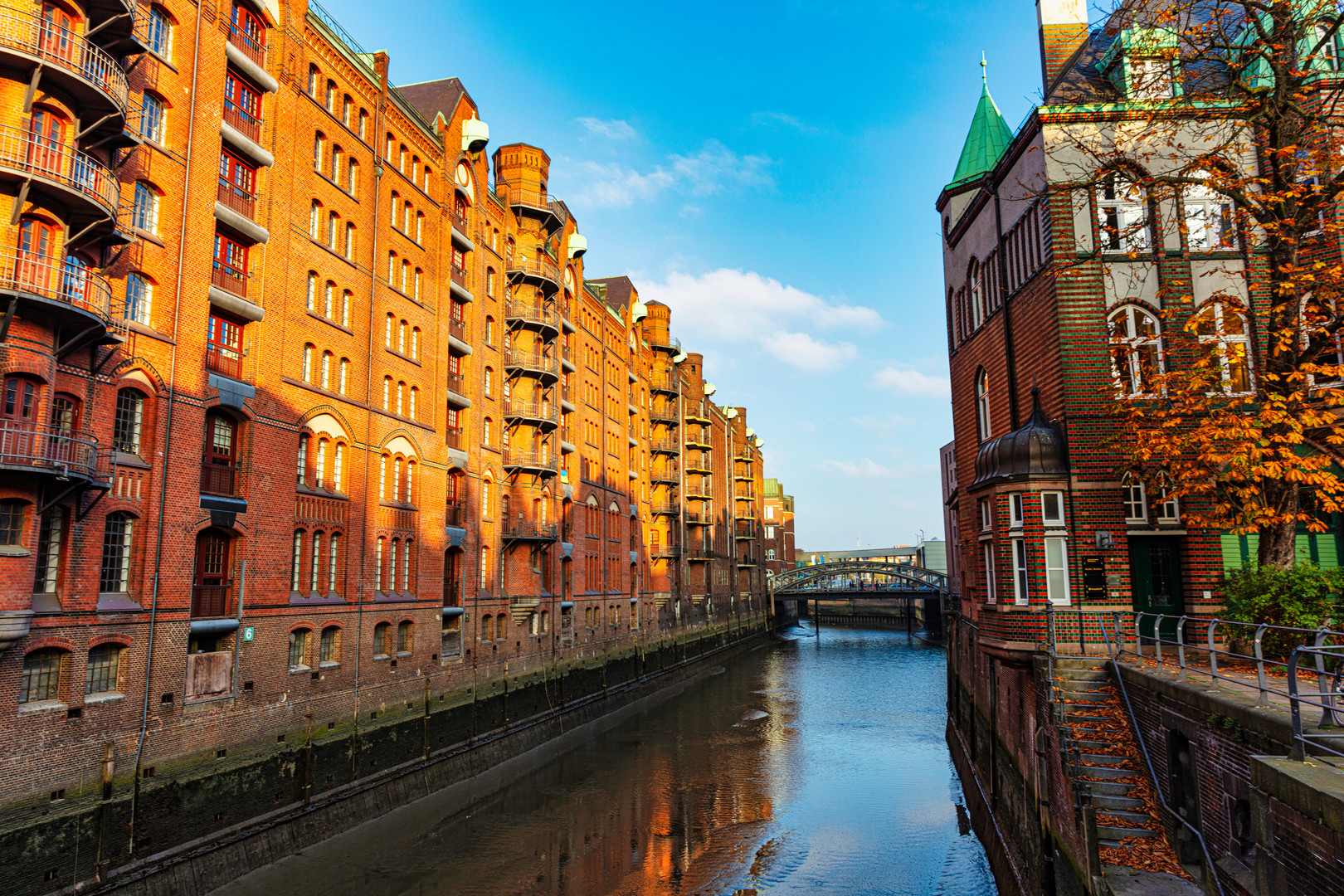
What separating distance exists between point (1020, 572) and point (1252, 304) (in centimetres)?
785

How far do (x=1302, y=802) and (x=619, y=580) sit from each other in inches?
1715

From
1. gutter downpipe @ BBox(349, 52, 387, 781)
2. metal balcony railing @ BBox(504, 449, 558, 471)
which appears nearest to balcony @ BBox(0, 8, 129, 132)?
gutter downpipe @ BBox(349, 52, 387, 781)

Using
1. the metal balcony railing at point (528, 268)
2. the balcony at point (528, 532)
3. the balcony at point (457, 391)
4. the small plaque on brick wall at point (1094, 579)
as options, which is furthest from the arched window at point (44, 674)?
the metal balcony railing at point (528, 268)

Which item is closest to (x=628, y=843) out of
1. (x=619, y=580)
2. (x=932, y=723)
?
(x=932, y=723)

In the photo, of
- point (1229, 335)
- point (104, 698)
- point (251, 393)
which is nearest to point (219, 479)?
point (251, 393)

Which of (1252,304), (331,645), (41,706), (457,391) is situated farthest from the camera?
(457,391)

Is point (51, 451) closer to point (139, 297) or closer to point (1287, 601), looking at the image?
point (139, 297)

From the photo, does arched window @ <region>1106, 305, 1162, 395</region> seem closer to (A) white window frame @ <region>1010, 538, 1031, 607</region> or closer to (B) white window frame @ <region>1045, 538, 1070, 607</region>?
(B) white window frame @ <region>1045, 538, 1070, 607</region>

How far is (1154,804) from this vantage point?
12.6m

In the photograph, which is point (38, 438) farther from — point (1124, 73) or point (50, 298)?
point (1124, 73)

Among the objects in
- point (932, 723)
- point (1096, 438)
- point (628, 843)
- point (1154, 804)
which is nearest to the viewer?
point (1154, 804)

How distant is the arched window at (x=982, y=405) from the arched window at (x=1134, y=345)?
5153 mm

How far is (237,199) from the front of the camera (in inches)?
811

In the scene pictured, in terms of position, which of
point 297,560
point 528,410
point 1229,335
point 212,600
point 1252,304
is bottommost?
point 212,600
